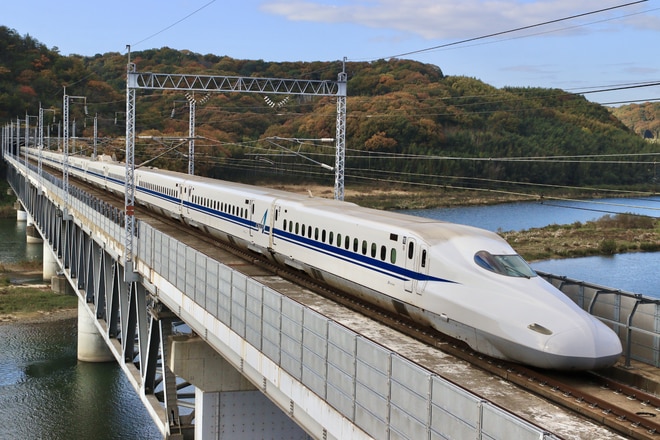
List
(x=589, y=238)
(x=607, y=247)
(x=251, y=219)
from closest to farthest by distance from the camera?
1. (x=251, y=219)
2. (x=607, y=247)
3. (x=589, y=238)

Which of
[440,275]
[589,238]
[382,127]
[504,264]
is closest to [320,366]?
[440,275]

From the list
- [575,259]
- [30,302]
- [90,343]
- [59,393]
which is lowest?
[59,393]

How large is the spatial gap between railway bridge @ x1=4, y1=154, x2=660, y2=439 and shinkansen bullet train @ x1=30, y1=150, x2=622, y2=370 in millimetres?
1340

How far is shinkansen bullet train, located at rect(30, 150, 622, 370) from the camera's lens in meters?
14.5

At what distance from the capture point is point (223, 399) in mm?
22828

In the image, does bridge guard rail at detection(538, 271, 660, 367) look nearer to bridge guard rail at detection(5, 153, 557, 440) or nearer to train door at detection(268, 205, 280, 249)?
bridge guard rail at detection(5, 153, 557, 440)

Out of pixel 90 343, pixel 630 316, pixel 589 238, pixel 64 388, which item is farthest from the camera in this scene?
pixel 589 238

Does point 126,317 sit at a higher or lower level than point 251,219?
lower

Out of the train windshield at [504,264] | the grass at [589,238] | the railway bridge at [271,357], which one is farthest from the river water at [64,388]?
the grass at [589,238]

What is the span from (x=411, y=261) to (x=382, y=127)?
284 feet

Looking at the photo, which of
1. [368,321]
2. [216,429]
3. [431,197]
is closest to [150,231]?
[216,429]

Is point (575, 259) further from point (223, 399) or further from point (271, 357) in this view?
point (271, 357)

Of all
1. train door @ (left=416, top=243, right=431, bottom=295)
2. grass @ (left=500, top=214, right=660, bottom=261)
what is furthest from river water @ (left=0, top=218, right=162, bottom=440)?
grass @ (left=500, top=214, right=660, bottom=261)

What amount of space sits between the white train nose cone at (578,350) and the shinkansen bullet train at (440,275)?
0.06 feet
